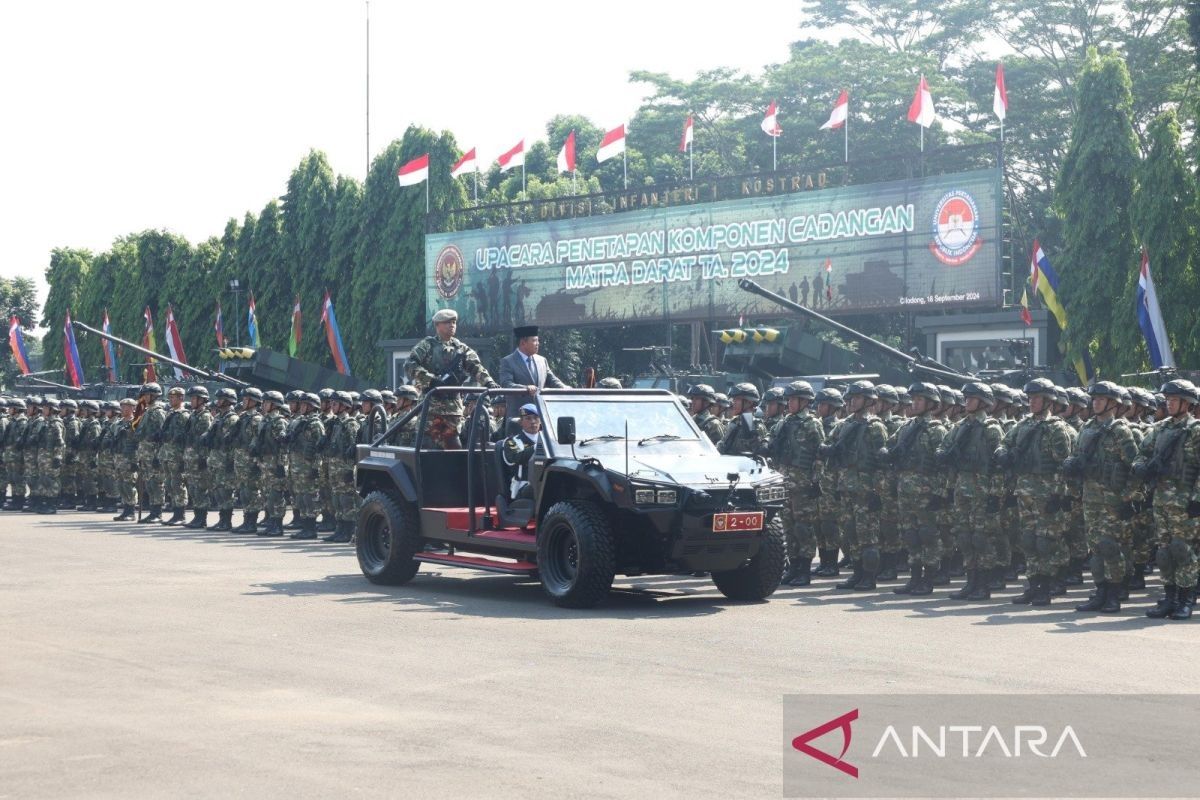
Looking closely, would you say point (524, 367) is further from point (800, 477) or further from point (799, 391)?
point (800, 477)

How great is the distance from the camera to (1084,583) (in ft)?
50.7

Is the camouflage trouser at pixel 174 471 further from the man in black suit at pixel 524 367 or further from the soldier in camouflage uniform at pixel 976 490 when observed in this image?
the soldier in camouflage uniform at pixel 976 490

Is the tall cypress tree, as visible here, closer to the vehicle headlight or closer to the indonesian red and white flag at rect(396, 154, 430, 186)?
the vehicle headlight

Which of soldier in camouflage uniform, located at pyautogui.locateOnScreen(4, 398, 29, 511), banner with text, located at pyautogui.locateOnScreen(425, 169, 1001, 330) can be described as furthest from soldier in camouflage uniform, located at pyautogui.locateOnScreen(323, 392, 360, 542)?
banner with text, located at pyautogui.locateOnScreen(425, 169, 1001, 330)

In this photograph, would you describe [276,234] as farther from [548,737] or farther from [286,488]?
[548,737]

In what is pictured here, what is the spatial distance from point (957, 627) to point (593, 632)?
2.66 meters

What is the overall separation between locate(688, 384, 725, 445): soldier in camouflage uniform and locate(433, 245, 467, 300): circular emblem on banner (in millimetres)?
33594

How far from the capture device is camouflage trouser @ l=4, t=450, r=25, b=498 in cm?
2866

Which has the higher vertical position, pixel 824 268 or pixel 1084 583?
pixel 824 268

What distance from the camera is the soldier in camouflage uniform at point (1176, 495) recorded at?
1241 centimetres

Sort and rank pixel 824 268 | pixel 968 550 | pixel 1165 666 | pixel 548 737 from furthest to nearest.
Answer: pixel 824 268 → pixel 968 550 → pixel 1165 666 → pixel 548 737

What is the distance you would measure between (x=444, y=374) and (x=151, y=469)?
10.8m

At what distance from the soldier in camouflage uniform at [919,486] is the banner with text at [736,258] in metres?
20.7

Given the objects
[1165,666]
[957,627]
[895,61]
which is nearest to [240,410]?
[957,627]
